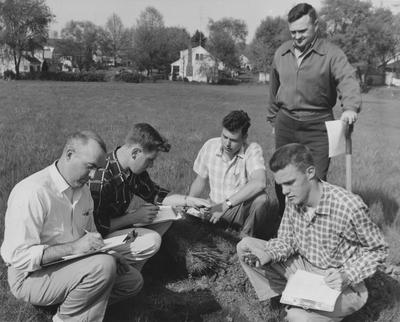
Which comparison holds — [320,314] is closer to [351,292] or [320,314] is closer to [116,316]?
[351,292]

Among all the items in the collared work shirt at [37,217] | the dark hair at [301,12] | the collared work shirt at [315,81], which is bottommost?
the collared work shirt at [37,217]

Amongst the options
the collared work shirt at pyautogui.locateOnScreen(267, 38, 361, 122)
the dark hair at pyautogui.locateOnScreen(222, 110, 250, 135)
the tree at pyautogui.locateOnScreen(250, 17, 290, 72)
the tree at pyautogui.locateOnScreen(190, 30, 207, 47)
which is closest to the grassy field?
the dark hair at pyautogui.locateOnScreen(222, 110, 250, 135)

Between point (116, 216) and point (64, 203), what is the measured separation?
3.77 ft

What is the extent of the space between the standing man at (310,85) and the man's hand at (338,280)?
1.91 m

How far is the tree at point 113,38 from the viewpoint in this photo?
307ft

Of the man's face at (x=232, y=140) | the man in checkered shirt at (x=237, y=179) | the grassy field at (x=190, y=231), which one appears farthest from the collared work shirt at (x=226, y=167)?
the grassy field at (x=190, y=231)

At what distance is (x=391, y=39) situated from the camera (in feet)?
211

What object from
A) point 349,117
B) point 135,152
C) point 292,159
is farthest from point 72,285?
point 349,117

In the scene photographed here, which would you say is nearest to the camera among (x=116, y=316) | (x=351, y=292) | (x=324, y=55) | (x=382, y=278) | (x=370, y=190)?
(x=351, y=292)

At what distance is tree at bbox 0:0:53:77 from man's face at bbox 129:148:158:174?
74.5m

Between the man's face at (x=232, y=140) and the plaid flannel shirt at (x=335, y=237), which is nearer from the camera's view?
the plaid flannel shirt at (x=335, y=237)

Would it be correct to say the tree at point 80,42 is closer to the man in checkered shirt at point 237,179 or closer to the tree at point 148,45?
the tree at point 148,45

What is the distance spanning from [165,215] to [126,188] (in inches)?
20.2

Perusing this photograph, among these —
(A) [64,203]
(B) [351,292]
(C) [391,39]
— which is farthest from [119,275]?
(C) [391,39]
